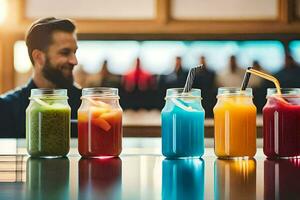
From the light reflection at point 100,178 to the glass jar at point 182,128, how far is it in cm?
12

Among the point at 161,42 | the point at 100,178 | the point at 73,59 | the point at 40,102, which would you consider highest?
Result: the point at 161,42

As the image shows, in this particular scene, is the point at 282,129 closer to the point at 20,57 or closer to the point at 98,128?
the point at 98,128

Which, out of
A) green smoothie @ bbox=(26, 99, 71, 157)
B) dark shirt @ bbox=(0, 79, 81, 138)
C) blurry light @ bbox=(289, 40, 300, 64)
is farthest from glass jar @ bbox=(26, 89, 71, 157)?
blurry light @ bbox=(289, 40, 300, 64)

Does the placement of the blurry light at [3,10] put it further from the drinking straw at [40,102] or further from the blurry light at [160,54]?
the drinking straw at [40,102]

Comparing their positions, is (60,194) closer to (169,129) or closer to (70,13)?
(169,129)

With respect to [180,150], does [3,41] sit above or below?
above

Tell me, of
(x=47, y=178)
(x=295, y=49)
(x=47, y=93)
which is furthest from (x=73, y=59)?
(x=47, y=178)

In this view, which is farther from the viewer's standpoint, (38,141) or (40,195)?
(38,141)

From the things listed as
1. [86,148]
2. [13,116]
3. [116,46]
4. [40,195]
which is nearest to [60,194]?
[40,195]

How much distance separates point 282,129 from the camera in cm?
117

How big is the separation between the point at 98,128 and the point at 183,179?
1.33 ft

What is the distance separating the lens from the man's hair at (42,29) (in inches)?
122

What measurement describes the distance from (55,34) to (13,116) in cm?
53

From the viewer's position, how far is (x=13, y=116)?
2973 mm
